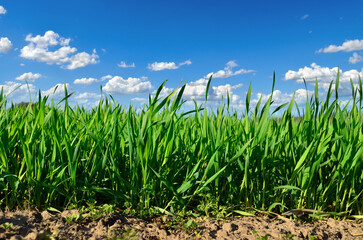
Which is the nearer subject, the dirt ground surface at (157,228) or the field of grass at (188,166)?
the dirt ground surface at (157,228)

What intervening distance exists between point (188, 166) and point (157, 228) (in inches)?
15.4

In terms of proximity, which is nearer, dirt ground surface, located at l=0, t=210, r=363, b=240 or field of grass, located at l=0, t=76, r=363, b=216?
dirt ground surface, located at l=0, t=210, r=363, b=240

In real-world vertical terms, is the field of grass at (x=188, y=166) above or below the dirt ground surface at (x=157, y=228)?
above

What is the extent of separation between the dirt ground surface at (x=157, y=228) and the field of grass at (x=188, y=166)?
0.12 m

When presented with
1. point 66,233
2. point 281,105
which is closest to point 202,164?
point 281,105

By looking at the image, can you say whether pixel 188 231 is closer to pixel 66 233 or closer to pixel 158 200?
pixel 158 200

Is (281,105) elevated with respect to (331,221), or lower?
elevated

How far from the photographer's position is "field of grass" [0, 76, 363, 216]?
188 centimetres

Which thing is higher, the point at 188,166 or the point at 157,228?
the point at 188,166

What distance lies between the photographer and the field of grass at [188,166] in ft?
6.18

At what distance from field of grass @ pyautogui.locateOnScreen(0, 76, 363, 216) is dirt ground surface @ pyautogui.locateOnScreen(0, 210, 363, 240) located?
119mm

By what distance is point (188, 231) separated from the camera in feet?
5.80

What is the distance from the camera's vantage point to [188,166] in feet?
6.26

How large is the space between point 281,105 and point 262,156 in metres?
0.40
